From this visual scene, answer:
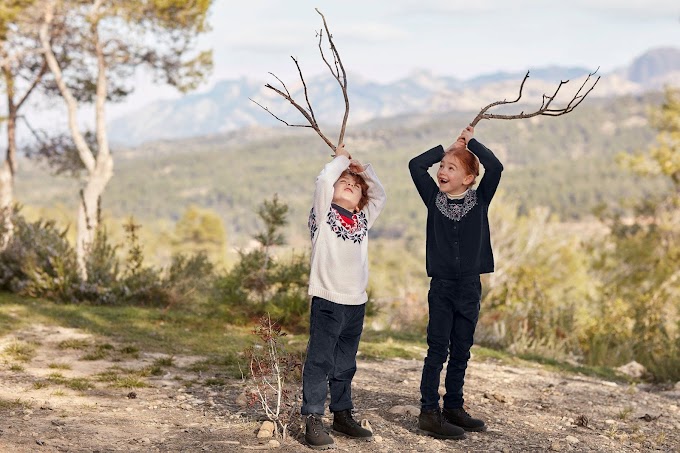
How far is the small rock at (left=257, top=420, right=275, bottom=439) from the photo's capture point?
3861mm

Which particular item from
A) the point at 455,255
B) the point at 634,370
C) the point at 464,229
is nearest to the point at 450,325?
the point at 455,255

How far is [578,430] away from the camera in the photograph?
468cm

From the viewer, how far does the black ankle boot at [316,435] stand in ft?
12.2

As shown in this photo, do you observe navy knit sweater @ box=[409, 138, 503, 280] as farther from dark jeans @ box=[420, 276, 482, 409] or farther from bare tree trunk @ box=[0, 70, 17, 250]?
bare tree trunk @ box=[0, 70, 17, 250]

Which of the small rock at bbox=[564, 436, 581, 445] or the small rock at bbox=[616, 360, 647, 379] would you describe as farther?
the small rock at bbox=[616, 360, 647, 379]

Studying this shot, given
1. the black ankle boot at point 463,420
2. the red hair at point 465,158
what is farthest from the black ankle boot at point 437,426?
the red hair at point 465,158

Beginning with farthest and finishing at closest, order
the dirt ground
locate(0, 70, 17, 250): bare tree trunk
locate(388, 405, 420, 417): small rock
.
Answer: locate(0, 70, 17, 250): bare tree trunk
locate(388, 405, 420, 417): small rock
the dirt ground

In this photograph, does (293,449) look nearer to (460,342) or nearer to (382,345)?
(460,342)

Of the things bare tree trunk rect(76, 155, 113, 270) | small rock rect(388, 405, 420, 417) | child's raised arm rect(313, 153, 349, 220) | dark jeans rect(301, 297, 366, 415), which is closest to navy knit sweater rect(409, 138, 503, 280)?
dark jeans rect(301, 297, 366, 415)

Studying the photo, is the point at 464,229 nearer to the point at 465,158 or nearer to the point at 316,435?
the point at 465,158

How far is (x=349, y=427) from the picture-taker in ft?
13.1

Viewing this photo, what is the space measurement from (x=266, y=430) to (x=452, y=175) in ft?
6.16

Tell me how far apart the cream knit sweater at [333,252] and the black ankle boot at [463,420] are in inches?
44.3

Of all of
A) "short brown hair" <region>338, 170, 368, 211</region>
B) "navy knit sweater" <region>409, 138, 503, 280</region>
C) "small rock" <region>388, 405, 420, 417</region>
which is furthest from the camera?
"small rock" <region>388, 405, 420, 417</region>
